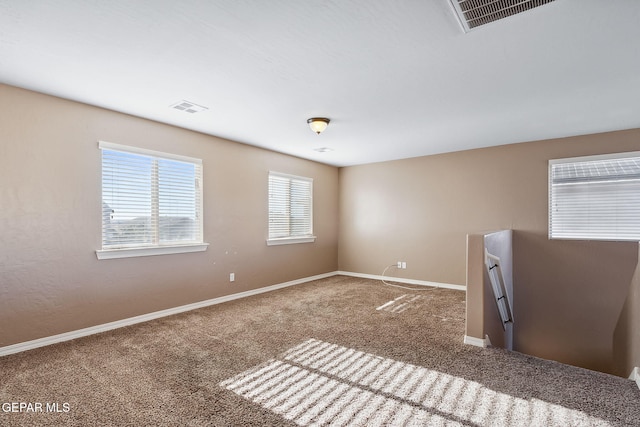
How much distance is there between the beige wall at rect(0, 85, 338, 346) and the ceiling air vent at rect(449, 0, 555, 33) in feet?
11.7

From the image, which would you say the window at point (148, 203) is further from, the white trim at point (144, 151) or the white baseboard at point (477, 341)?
the white baseboard at point (477, 341)

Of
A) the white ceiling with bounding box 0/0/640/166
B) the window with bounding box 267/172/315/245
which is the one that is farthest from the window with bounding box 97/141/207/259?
the window with bounding box 267/172/315/245

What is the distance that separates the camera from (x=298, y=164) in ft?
19.9

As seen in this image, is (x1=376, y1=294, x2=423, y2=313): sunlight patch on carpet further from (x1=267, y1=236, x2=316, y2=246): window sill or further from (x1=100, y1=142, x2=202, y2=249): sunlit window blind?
(x1=100, y1=142, x2=202, y2=249): sunlit window blind

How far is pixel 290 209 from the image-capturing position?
594 centimetres

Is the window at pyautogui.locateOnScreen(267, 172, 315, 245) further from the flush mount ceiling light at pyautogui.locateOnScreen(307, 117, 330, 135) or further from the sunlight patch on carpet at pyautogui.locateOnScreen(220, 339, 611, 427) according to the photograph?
the sunlight patch on carpet at pyautogui.locateOnScreen(220, 339, 611, 427)

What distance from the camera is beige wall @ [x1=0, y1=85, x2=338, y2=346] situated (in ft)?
9.40

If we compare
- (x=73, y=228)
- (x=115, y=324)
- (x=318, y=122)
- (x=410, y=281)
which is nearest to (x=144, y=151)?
(x=73, y=228)

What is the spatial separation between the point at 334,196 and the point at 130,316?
4472 mm

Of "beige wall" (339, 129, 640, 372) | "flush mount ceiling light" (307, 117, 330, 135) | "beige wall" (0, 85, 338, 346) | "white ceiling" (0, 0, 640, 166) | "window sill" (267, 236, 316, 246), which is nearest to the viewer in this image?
"white ceiling" (0, 0, 640, 166)

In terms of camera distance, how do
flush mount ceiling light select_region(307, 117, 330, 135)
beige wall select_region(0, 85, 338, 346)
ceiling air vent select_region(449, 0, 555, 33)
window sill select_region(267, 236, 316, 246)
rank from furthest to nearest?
window sill select_region(267, 236, 316, 246), flush mount ceiling light select_region(307, 117, 330, 135), beige wall select_region(0, 85, 338, 346), ceiling air vent select_region(449, 0, 555, 33)

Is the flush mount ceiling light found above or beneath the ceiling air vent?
beneath

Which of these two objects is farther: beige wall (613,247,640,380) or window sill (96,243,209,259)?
window sill (96,243,209,259)

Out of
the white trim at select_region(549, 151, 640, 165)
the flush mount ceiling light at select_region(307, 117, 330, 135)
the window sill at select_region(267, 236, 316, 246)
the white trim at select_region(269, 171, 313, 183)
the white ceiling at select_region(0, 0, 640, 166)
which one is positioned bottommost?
the window sill at select_region(267, 236, 316, 246)
